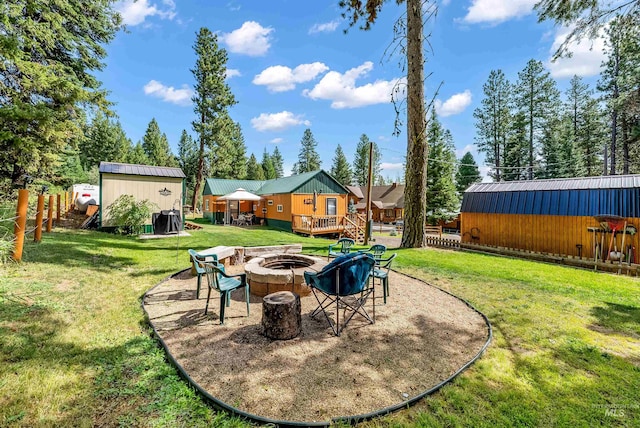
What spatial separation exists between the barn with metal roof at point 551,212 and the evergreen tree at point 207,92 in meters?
20.0

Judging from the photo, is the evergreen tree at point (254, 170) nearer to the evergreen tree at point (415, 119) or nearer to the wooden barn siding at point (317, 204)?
the wooden barn siding at point (317, 204)

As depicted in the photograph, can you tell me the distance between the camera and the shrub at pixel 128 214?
446 inches

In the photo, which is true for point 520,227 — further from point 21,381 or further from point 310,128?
point 310,128

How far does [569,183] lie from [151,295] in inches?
577

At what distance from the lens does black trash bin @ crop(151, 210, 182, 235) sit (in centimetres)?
1170

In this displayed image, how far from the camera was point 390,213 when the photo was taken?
115 feet

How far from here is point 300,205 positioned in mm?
17500

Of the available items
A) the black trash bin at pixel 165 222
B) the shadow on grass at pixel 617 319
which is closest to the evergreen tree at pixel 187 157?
the black trash bin at pixel 165 222

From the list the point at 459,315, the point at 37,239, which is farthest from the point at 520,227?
the point at 37,239

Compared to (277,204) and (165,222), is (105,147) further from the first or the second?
(165,222)

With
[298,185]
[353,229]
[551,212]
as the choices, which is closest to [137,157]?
[298,185]

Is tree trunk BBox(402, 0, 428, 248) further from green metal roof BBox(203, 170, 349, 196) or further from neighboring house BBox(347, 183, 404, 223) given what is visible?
neighboring house BBox(347, 183, 404, 223)

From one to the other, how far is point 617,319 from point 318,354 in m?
4.68

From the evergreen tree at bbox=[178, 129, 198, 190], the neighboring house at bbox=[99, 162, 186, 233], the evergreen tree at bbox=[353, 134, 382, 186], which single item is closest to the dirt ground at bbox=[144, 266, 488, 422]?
the neighboring house at bbox=[99, 162, 186, 233]
